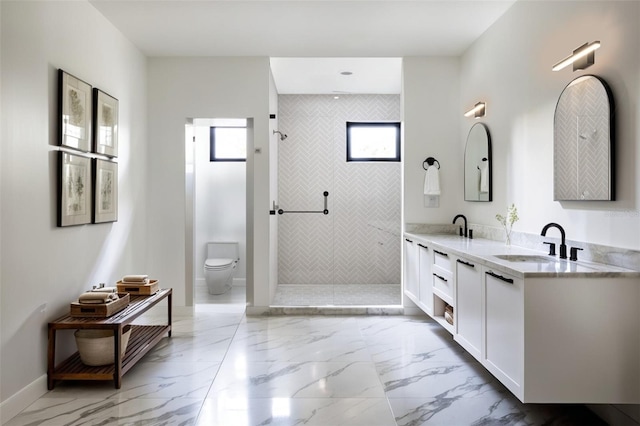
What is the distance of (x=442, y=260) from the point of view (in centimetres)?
330

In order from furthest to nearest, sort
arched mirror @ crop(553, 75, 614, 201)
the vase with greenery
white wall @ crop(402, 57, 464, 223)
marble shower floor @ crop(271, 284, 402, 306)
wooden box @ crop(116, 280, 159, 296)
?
marble shower floor @ crop(271, 284, 402, 306)
white wall @ crop(402, 57, 464, 223)
wooden box @ crop(116, 280, 159, 296)
the vase with greenery
arched mirror @ crop(553, 75, 614, 201)

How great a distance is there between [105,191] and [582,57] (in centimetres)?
335

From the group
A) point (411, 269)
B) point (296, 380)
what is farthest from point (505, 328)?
point (411, 269)

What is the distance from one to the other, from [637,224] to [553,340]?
683 mm

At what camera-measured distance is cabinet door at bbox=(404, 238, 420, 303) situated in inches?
158

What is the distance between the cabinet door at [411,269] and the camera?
158 inches

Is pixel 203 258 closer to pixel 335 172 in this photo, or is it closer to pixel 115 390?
pixel 335 172

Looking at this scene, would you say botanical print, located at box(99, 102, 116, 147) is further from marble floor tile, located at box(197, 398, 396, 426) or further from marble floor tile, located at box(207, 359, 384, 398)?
marble floor tile, located at box(197, 398, 396, 426)

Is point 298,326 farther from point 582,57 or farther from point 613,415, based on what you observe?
point 582,57

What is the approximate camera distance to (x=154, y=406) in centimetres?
242

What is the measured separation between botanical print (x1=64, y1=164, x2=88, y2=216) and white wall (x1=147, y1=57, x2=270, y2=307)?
1353 millimetres

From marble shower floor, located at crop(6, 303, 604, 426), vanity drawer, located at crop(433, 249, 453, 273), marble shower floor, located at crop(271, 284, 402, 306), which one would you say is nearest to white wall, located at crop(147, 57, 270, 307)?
marble shower floor, located at crop(271, 284, 402, 306)

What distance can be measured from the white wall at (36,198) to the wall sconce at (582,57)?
3010 millimetres

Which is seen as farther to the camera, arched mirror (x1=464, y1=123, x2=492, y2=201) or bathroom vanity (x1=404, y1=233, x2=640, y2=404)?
arched mirror (x1=464, y1=123, x2=492, y2=201)
